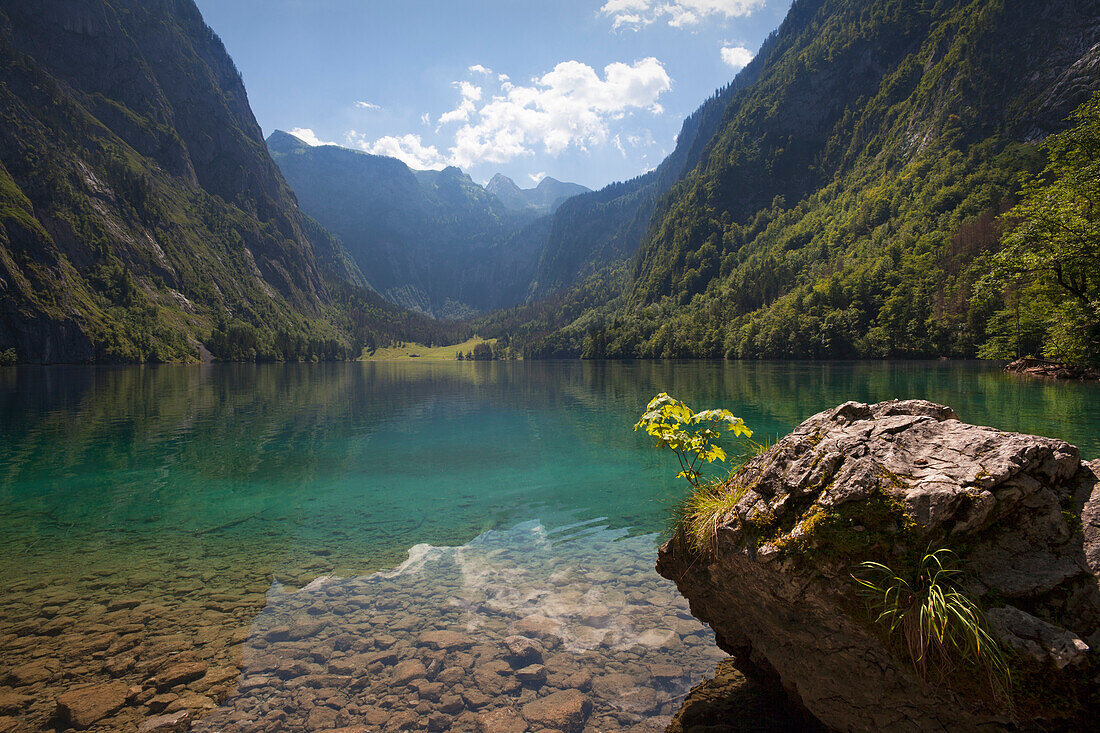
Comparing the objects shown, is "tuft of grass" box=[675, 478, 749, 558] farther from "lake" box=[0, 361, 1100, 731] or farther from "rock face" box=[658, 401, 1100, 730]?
"lake" box=[0, 361, 1100, 731]

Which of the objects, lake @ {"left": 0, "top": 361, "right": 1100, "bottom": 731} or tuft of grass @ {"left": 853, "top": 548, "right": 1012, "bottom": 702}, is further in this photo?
lake @ {"left": 0, "top": 361, "right": 1100, "bottom": 731}

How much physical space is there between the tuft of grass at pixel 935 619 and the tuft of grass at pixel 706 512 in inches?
63.2

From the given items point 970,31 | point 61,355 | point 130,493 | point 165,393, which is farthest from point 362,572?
point 970,31

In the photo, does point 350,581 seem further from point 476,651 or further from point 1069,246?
point 1069,246

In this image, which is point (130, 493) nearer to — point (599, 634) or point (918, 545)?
point (599, 634)

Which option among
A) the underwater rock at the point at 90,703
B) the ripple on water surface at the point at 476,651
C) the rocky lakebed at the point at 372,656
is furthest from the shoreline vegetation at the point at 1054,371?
the underwater rock at the point at 90,703

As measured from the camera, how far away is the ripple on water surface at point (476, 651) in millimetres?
6867

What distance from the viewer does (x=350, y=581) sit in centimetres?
1114

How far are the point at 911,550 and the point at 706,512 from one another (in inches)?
99.4

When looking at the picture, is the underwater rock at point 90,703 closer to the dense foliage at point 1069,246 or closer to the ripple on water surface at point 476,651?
the ripple on water surface at point 476,651

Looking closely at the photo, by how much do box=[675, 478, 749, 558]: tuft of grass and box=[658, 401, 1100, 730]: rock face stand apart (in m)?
0.22

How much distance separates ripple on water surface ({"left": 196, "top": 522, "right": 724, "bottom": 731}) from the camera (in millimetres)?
6867

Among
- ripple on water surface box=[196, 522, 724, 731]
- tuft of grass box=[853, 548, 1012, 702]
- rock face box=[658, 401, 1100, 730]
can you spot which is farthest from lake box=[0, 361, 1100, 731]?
tuft of grass box=[853, 548, 1012, 702]

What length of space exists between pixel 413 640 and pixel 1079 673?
837 cm
